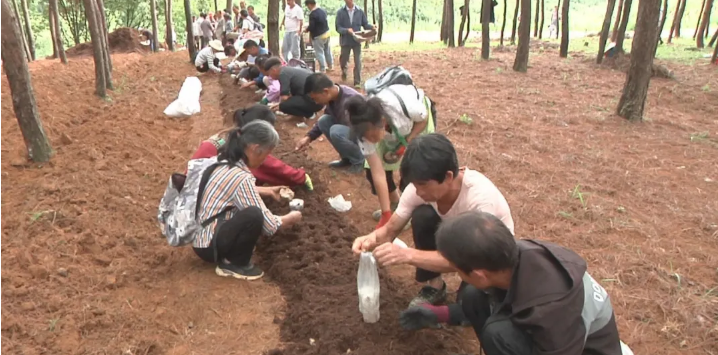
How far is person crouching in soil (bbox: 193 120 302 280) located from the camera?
3156 millimetres

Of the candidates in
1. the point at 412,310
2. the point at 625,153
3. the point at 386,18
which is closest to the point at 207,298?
the point at 412,310

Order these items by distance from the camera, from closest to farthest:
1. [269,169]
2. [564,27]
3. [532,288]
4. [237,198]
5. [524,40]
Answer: [532,288] → [237,198] → [269,169] → [524,40] → [564,27]

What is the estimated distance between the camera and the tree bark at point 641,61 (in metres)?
6.94

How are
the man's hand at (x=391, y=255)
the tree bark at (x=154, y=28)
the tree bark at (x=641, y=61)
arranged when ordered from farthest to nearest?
the tree bark at (x=154, y=28), the tree bark at (x=641, y=61), the man's hand at (x=391, y=255)

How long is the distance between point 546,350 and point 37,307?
2997 millimetres

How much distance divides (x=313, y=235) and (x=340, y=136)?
4.71ft

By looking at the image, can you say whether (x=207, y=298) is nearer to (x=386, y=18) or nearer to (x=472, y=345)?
(x=472, y=345)

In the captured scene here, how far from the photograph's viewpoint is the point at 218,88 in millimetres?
10320

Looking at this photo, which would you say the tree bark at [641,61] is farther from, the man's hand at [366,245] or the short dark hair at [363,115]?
the man's hand at [366,245]

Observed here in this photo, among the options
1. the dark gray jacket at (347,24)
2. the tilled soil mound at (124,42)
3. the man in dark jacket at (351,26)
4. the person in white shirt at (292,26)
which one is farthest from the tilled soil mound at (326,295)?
the tilled soil mound at (124,42)

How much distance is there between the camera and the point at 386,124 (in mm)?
3871

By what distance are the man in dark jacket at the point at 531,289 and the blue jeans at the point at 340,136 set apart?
→ 3.24 m

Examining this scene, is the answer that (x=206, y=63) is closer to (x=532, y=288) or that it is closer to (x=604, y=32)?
(x=604, y=32)

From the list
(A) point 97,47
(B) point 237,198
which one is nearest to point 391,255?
(B) point 237,198
